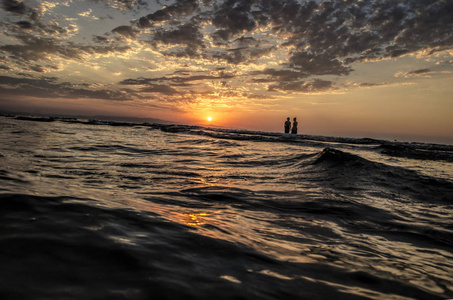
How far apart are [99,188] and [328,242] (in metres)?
3.00

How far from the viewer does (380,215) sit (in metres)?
3.49

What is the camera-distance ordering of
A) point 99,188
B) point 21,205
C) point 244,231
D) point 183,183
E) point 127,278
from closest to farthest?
point 127,278 → point 21,205 → point 244,231 → point 99,188 → point 183,183

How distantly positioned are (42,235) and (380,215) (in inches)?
154

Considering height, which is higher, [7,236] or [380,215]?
[7,236]

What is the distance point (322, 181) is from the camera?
5648 millimetres

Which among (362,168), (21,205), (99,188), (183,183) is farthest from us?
(362,168)

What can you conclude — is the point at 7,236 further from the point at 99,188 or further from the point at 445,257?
the point at 445,257

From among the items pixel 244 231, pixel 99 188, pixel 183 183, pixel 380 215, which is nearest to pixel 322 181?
pixel 380 215

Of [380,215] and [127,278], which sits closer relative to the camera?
[127,278]

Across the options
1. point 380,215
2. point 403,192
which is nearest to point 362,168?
point 403,192

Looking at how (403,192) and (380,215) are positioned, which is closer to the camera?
(380,215)

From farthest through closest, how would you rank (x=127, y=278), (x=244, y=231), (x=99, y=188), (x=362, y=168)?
1. (x=362, y=168)
2. (x=99, y=188)
3. (x=244, y=231)
4. (x=127, y=278)

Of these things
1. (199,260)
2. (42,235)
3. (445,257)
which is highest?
(42,235)

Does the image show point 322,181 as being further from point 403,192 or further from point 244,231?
point 244,231
